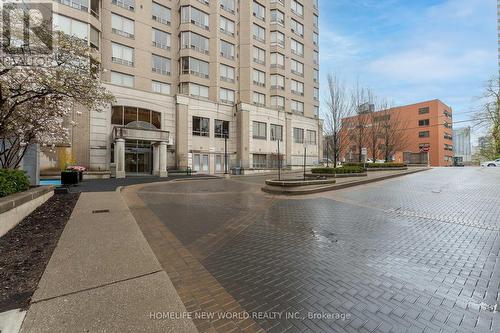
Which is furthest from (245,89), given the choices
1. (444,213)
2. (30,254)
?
(30,254)

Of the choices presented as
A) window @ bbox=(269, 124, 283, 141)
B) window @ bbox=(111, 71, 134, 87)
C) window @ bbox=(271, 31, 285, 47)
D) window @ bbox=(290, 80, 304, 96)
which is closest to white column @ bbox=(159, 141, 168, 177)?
window @ bbox=(111, 71, 134, 87)

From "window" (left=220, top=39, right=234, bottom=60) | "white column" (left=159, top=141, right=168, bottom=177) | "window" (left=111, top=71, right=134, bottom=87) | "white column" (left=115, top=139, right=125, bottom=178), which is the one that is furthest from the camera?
"window" (left=220, top=39, right=234, bottom=60)

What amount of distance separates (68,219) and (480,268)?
30.1 feet

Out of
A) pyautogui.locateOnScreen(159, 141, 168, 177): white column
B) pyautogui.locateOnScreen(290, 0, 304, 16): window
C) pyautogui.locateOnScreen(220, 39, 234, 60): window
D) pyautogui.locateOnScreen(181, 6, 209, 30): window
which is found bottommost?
pyautogui.locateOnScreen(159, 141, 168, 177): white column

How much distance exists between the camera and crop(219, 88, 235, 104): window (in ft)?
113

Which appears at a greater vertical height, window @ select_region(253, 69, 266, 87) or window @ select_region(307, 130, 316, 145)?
window @ select_region(253, 69, 266, 87)

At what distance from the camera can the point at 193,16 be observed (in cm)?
3134

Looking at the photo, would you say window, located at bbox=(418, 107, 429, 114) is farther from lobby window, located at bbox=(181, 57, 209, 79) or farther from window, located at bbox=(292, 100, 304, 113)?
lobby window, located at bbox=(181, 57, 209, 79)

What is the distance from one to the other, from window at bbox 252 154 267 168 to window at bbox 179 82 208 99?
10961mm

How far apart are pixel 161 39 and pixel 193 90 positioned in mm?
7174

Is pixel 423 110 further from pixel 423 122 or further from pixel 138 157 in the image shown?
pixel 138 157

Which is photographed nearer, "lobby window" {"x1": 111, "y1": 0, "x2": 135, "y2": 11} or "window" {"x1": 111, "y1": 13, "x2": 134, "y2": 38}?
"window" {"x1": 111, "y1": 13, "x2": 134, "y2": 38}

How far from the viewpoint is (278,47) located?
3916 cm

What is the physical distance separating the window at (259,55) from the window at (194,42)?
7987 millimetres
